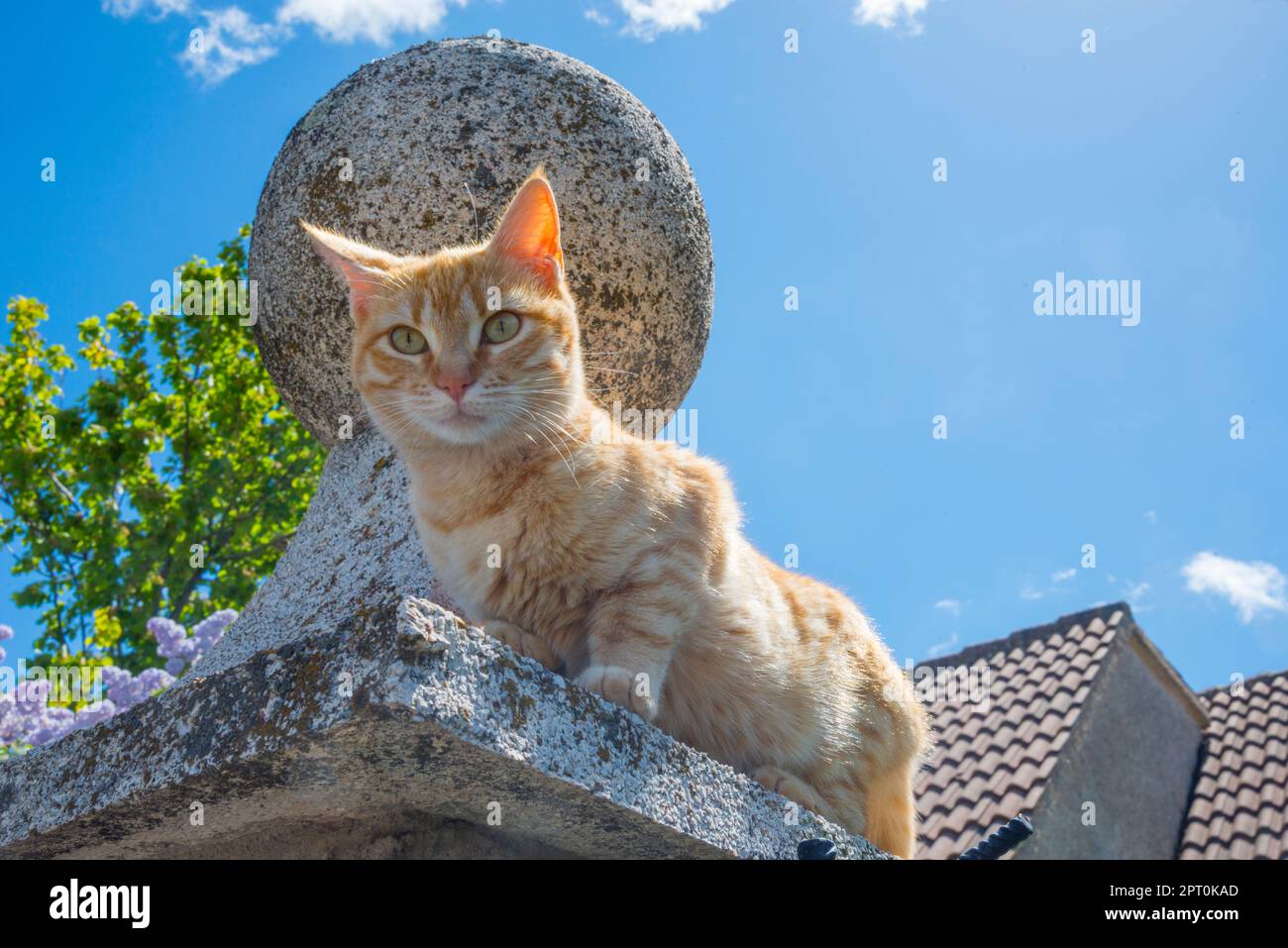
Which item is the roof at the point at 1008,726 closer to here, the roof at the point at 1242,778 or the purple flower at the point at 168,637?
the roof at the point at 1242,778

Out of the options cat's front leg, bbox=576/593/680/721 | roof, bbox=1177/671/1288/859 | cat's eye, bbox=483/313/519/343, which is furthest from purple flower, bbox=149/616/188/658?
roof, bbox=1177/671/1288/859

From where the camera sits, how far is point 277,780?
63.1 inches

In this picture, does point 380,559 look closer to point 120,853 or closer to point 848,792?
point 120,853

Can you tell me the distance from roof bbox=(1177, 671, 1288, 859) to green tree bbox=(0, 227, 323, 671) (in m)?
10.8

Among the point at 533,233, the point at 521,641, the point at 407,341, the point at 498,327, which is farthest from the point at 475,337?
the point at 521,641

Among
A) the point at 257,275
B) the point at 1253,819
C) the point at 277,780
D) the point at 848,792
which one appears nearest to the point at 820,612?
the point at 848,792

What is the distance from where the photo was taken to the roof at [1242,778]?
1033cm

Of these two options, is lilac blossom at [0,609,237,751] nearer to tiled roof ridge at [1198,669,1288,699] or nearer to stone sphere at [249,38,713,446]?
stone sphere at [249,38,713,446]

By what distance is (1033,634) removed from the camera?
13172mm

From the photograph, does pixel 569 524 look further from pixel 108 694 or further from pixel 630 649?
pixel 108 694

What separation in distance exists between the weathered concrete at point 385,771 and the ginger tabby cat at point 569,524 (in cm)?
26

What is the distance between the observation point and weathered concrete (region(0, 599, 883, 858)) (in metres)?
1.48

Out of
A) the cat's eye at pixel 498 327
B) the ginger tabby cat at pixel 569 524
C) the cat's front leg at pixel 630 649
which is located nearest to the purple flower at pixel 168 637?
the ginger tabby cat at pixel 569 524
